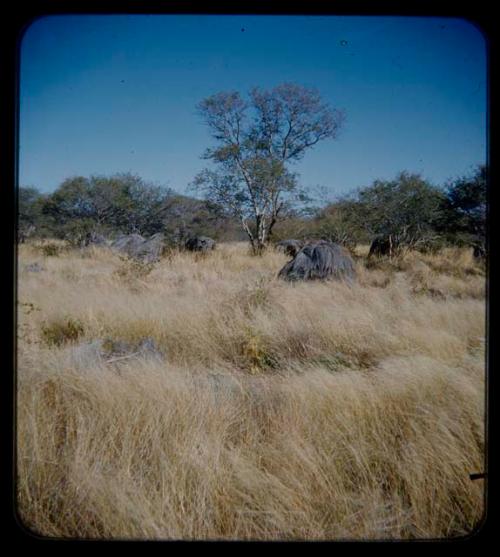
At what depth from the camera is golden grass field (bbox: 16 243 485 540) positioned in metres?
1.82

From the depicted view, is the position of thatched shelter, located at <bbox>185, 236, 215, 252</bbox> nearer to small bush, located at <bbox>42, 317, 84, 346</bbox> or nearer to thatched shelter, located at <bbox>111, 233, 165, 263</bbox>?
thatched shelter, located at <bbox>111, 233, 165, 263</bbox>

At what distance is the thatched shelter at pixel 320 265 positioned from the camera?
24.6ft

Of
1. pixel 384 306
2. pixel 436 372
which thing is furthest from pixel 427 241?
pixel 436 372

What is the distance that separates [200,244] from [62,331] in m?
8.32

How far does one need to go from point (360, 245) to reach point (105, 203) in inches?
334

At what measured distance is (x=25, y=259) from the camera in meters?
9.55

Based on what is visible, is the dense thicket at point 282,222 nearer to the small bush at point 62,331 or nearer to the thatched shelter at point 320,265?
the thatched shelter at point 320,265

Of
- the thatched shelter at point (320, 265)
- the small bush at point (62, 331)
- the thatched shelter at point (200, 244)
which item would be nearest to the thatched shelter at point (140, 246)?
the thatched shelter at point (200, 244)

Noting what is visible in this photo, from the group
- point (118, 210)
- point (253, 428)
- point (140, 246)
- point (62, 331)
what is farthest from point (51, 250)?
point (253, 428)

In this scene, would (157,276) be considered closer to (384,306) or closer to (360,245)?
(384,306)

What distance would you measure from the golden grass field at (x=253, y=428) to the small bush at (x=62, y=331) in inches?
0.7

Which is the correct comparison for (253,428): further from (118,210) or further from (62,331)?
(118,210)

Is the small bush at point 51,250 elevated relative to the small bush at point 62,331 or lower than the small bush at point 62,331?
elevated

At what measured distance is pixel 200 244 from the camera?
12352mm
